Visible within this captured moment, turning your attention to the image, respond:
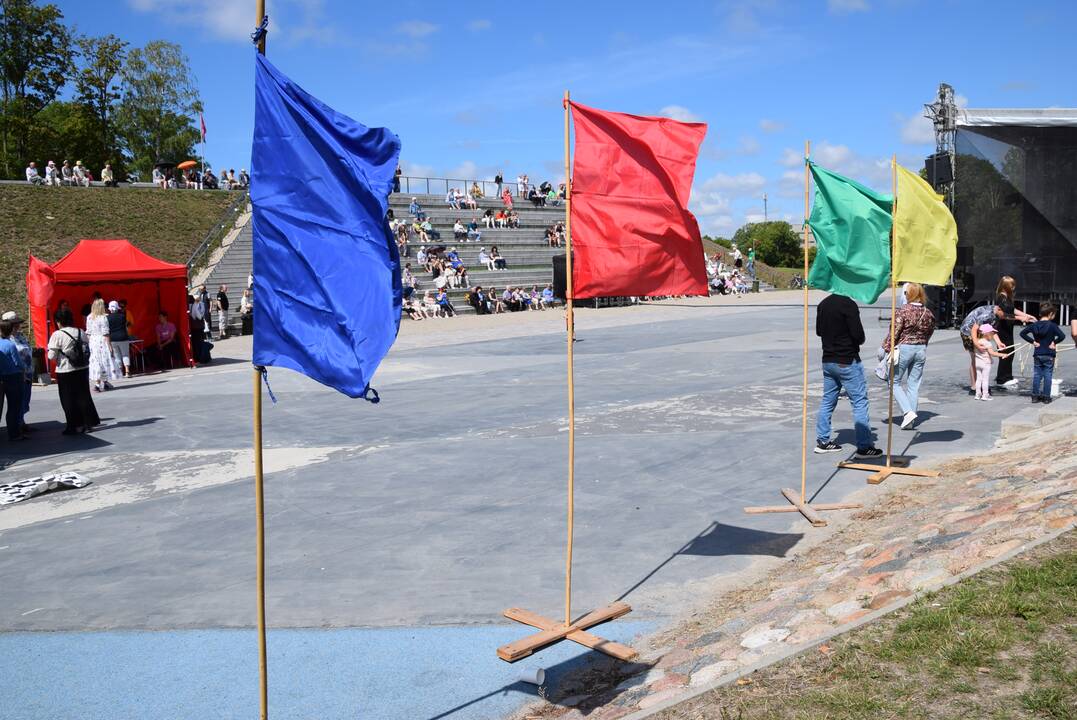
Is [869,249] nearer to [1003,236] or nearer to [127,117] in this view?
[1003,236]

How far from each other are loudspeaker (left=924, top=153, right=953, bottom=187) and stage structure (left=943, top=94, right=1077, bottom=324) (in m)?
14.2

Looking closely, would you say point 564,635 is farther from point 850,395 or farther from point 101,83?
point 101,83

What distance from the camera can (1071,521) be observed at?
5430 mm

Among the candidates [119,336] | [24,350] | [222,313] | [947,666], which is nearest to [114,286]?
[119,336]

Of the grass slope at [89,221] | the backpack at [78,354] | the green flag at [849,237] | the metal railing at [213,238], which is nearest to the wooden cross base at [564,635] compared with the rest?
the green flag at [849,237]

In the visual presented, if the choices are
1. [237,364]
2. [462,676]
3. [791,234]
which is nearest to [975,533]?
[462,676]

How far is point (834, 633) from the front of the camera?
4598 millimetres

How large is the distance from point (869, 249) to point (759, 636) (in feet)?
17.0

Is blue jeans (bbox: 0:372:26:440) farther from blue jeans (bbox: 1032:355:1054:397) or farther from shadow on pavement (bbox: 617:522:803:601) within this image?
blue jeans (bbox: 1032:355:1054:397)

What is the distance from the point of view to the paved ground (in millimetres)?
6281

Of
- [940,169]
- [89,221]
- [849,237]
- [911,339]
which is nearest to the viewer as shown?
[849,237]

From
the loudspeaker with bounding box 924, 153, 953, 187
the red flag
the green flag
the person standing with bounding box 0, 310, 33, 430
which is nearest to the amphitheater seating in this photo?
the person standing with bounding box 0, 310, 33, 430

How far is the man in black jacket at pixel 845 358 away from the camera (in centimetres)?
959

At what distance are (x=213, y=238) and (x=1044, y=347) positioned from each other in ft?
108
